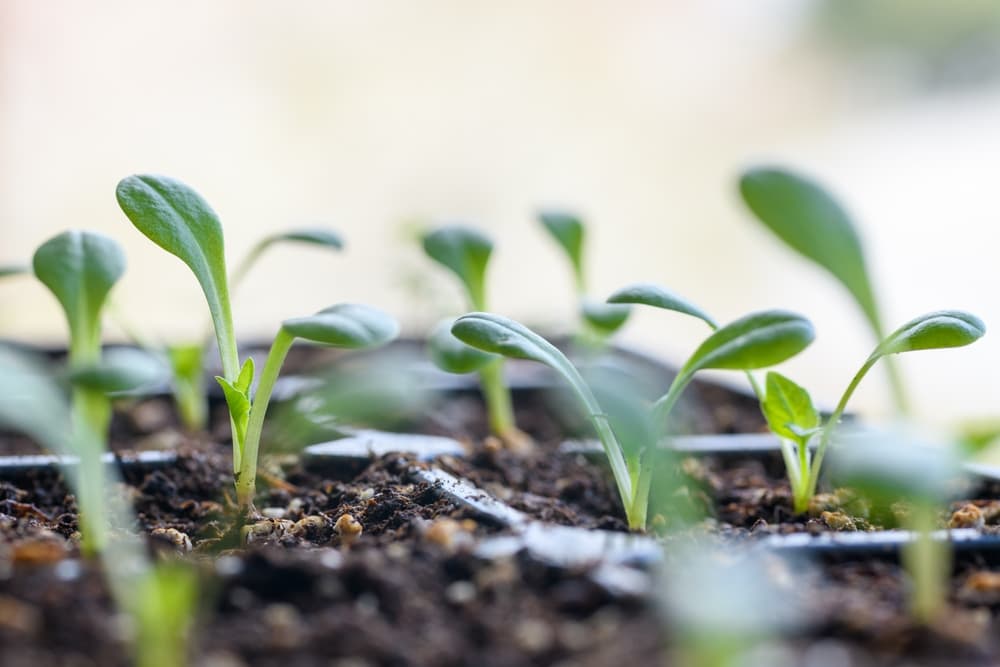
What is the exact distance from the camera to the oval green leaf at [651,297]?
839 mm

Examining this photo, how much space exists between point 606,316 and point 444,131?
2.25 meters

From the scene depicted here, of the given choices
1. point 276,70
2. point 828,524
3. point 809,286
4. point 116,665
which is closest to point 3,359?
point 116,665

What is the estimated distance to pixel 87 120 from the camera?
3.08 metres

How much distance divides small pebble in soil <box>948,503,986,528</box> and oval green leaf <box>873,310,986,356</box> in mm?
181

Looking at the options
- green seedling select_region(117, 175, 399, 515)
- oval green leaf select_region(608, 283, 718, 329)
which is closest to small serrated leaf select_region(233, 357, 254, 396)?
green seedling select_region(117, 175, 399, 515)

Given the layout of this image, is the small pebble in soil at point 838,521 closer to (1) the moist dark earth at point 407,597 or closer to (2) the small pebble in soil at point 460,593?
(1) the moist dark earth at point 407,597

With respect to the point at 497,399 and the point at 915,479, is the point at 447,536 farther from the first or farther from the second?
the point at 497,399

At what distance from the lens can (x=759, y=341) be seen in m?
0.74

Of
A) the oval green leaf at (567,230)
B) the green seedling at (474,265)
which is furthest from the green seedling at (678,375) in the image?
the oval green leaf at (567,230)

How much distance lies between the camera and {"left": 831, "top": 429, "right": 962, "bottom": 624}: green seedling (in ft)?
1.83

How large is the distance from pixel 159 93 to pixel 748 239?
2026 millimetres

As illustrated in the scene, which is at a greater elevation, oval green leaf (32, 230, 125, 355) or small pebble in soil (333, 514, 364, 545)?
oval green leaf (32, 230, 125, 355)

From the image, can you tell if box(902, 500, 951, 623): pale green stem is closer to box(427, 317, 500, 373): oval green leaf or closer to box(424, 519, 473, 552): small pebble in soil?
box(424, 519, 473, 552): small pebble in soil

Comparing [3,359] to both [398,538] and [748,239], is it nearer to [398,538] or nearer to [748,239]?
[398,538]
